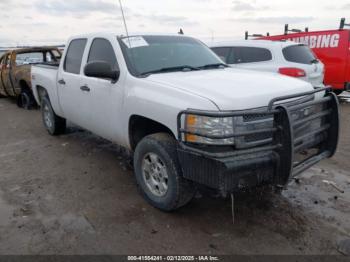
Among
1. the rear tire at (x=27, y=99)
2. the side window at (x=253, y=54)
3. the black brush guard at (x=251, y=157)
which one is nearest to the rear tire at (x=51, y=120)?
the rear tire at (x=27, y=99)

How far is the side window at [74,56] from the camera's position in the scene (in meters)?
4.91

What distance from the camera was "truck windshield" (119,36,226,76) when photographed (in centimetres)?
384

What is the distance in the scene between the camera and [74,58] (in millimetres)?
5113

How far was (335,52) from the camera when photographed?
927 cm

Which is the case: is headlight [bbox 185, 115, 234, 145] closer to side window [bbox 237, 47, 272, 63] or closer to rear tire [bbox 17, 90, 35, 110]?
side window [bbox 237, 47, 272, 63]

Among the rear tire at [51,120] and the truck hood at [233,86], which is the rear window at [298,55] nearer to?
the truck hood at [233,86]

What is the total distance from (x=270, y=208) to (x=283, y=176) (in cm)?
87

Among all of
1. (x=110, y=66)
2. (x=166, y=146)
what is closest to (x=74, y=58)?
(x=110, y=66)

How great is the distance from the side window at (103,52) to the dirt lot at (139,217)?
1518 mm

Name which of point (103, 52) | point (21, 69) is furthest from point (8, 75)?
point (103, 52)

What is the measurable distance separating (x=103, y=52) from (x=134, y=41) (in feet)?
1.65

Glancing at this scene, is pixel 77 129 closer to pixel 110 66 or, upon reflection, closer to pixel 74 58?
pixel 74 58

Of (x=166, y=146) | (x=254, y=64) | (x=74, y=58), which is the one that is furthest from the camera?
(x=254, y=64)

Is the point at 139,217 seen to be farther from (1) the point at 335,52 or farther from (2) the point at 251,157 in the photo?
(1) the point at 335,52
